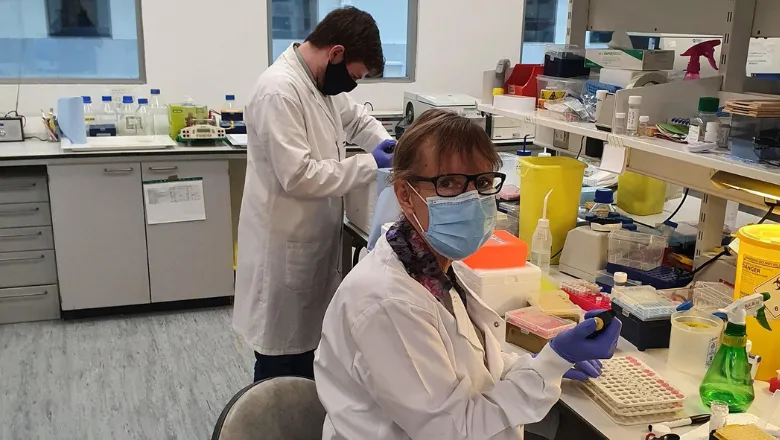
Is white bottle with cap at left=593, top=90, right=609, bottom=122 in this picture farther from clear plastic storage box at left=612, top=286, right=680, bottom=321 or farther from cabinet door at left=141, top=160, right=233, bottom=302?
cabinet door at left=141, top=160, right=233, bottom=302

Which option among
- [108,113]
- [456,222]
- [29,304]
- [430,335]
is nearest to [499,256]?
[456,222]

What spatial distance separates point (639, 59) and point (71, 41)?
335 cm

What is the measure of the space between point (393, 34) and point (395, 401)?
392 cm

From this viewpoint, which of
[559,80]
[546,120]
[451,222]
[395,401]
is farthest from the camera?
[559,80]

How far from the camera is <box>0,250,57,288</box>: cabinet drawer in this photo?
353 cm

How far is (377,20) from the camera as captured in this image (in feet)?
14.8

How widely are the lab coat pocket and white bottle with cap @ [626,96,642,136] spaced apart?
1.09m

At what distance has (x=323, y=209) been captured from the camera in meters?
2.42

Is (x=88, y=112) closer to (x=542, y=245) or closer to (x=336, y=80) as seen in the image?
(x=336, y=80)

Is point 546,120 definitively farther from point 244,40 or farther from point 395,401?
point 244,40

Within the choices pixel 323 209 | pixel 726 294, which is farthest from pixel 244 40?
pixel 726 294

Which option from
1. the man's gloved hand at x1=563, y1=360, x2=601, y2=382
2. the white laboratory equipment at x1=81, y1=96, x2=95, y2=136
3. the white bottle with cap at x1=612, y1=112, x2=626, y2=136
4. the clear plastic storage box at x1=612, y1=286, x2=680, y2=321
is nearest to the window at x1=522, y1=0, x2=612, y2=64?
the white laboratory equipment at x1=81, y1=96, x2=95, y2=136

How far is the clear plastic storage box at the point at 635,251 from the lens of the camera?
→ 215 cm

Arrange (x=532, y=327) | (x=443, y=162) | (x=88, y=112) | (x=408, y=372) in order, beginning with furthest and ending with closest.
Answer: (x=88, y=112)
(x=532, y=327)
(x=443, y=162)
(x=408, y=372)
